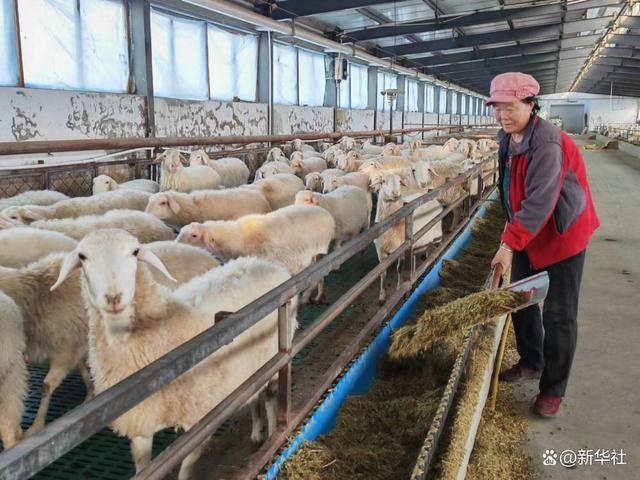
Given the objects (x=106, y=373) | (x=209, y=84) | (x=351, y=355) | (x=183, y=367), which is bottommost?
(x=351, y=355)

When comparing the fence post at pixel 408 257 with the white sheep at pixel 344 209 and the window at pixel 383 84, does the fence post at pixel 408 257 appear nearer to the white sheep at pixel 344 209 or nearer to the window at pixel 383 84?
the white sheep at pixel 344 209

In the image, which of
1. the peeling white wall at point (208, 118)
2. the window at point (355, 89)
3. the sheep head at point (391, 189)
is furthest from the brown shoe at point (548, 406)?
the window at point (355, 89)

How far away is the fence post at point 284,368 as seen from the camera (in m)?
2.33

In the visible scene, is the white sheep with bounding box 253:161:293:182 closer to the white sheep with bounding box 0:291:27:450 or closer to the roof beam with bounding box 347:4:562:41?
the white sheep with bounding box 0:291:27:450

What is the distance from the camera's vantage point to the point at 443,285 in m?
5.38

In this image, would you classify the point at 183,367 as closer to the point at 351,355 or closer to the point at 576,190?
the point at 351,355

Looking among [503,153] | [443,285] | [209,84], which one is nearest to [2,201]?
[443,285]

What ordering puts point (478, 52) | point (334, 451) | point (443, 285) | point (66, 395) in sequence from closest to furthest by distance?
point (334, 451) < point (66, 395) < point (443, 285) < point (478, 52)

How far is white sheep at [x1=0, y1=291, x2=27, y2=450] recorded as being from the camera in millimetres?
2682

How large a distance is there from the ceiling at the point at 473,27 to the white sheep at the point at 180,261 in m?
9.18

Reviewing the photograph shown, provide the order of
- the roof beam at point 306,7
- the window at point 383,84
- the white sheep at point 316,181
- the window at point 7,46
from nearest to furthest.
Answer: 1. the white sheep at point 316,181
2. the window at point 7,46
3. the roof beam at point 306,7
4. the window at point 383,84

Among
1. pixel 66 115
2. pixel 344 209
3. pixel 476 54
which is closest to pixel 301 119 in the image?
pixel 66 115

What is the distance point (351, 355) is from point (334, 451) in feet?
2.39

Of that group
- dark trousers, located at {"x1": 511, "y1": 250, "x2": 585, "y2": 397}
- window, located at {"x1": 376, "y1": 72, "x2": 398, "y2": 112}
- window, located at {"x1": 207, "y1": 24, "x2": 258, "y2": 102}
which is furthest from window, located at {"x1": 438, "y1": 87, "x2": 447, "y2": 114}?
dark trousers, located at {"x1": 511, "y1": 250, "x2": 585, "y2": 397}
